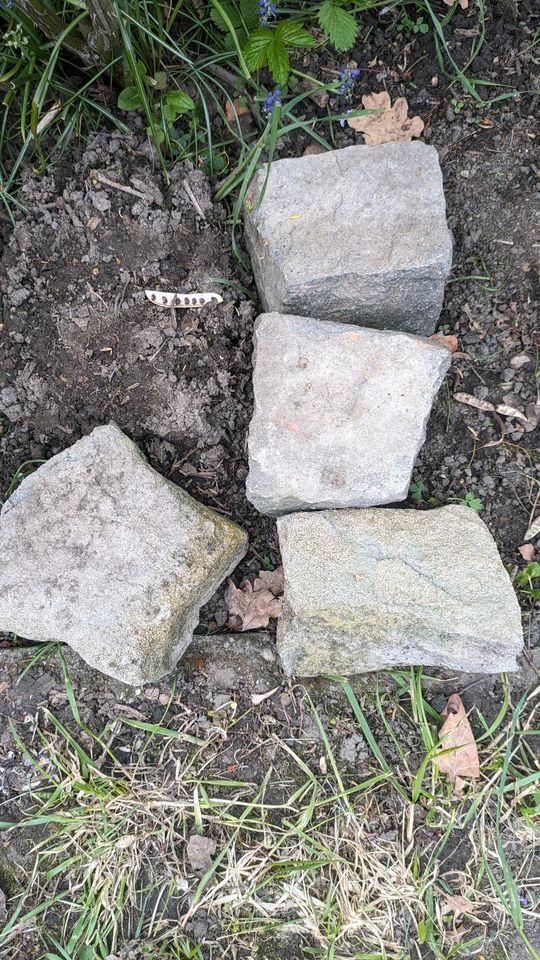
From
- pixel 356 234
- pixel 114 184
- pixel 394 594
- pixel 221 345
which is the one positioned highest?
pixel 114 184

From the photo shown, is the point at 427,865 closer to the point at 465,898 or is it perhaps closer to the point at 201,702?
the point at 465,898

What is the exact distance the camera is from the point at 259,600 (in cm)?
233

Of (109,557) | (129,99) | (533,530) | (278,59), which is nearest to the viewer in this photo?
(278,59)

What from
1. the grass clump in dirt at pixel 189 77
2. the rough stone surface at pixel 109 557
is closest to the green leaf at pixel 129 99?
the grass clump in dirt at pixel 189 77

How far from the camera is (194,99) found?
2377 millimetres

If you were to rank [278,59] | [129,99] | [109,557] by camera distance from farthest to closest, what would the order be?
1. [129,99]
2. [109,557]
3. [278,59]

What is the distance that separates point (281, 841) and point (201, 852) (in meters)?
0.27

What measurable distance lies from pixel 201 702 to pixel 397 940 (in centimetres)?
99

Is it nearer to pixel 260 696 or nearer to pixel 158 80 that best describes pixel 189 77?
pixel 158 80

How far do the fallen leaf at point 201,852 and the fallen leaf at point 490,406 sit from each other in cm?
175

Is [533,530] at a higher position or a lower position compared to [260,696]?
higher

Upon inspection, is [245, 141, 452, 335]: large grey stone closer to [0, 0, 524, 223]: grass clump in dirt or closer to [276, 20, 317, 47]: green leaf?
[0, 0, 524, 223]: grass clump in dirt

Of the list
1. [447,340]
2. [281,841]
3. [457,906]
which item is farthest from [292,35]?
[457,906]

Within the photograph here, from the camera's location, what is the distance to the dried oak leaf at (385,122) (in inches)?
94.3
